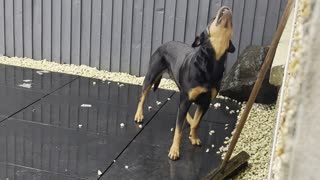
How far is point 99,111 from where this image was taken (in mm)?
4551

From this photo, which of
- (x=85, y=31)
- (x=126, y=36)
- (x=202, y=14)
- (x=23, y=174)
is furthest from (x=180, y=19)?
(x=23, y=174)

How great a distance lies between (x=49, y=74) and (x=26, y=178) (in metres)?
2.54

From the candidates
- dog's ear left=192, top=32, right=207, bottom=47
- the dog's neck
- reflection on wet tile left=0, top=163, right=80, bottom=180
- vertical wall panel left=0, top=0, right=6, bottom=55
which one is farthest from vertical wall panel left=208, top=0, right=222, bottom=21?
reflection on wet tile left=0, top=163, right=80, bottom=180

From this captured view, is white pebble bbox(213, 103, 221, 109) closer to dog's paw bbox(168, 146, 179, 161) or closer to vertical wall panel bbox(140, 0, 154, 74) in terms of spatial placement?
vertical wall panel bbox(140, 0, 154, 74)

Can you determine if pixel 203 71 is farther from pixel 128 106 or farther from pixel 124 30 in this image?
pixel 124 30

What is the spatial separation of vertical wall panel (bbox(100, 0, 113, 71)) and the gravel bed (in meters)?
0.14

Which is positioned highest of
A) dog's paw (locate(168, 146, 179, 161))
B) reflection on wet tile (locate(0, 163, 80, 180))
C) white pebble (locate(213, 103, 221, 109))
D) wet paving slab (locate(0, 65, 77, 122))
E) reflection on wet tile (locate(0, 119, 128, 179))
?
wet paving slab (locate(0, 65, 77, 122))

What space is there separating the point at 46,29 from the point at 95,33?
2.35 ft

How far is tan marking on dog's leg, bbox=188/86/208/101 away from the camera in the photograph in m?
3.38

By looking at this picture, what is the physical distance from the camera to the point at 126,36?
583 centimetres

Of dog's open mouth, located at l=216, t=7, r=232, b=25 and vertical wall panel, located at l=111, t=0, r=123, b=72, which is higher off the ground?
dog's open mouth, located at l=216, t=7, r=232, b=25

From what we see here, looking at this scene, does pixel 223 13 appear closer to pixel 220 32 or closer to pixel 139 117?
pixel 220 32

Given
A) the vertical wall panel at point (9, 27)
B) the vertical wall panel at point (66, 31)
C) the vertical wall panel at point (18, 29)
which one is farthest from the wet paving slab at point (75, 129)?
the vertical wall panel at point (9, 27)

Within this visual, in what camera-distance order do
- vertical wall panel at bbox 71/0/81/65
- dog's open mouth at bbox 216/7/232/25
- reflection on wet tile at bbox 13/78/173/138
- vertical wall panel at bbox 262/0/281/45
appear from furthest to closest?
vertical wall panel at bbox 71/0/81/65 → vertical wall panel at bbox 262/0/281/45 → reflection on wet tile at bbox 13/78/173/138 → dog's open mouth at bbox 216/7/232/25
